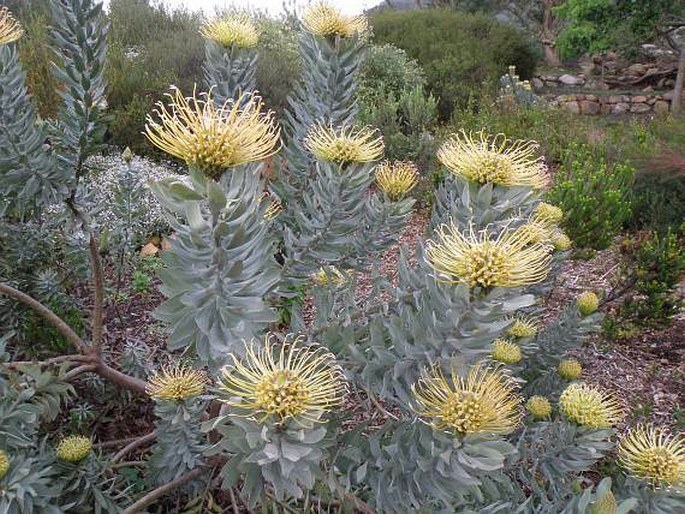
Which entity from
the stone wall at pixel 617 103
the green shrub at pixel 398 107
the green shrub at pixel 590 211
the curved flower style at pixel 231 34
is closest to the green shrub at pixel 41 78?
the green shrub at pixel 398 107

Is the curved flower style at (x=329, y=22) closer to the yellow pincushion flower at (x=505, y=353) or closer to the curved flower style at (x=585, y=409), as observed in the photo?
the yellow pincushion flower at (x=505, y=353)

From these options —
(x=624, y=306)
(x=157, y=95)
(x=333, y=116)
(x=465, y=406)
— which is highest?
(x=333, y=116)

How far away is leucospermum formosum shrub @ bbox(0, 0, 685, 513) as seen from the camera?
51.0 inches

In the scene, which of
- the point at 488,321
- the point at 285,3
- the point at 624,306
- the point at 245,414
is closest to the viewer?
the point at 245,414

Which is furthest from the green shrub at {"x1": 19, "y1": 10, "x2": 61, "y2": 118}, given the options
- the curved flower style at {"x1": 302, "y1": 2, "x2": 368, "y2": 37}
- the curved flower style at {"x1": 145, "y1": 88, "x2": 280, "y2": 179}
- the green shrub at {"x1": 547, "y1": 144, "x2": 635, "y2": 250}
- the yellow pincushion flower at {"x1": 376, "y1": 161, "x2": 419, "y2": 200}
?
the curved flower style at {"x1": 145, "y1": 88, "x2": 280, "y2": 179}

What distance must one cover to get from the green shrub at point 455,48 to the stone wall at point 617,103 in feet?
5.08

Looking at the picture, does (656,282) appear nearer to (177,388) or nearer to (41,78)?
(177,388)

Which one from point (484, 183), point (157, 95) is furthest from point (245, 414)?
point (157, 95)

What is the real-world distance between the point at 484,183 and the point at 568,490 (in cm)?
135

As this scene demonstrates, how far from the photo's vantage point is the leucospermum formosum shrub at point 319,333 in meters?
1.29

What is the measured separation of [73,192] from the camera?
2.19 meters

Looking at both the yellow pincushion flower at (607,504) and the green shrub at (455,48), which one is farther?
the green shrub at (455,48)

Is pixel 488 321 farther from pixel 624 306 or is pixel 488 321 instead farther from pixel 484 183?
pixel 624 306

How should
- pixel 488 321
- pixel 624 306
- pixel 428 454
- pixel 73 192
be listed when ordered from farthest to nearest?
pixel 624 306
pixel 73 192
pixel 428 454
pixel 488 321
